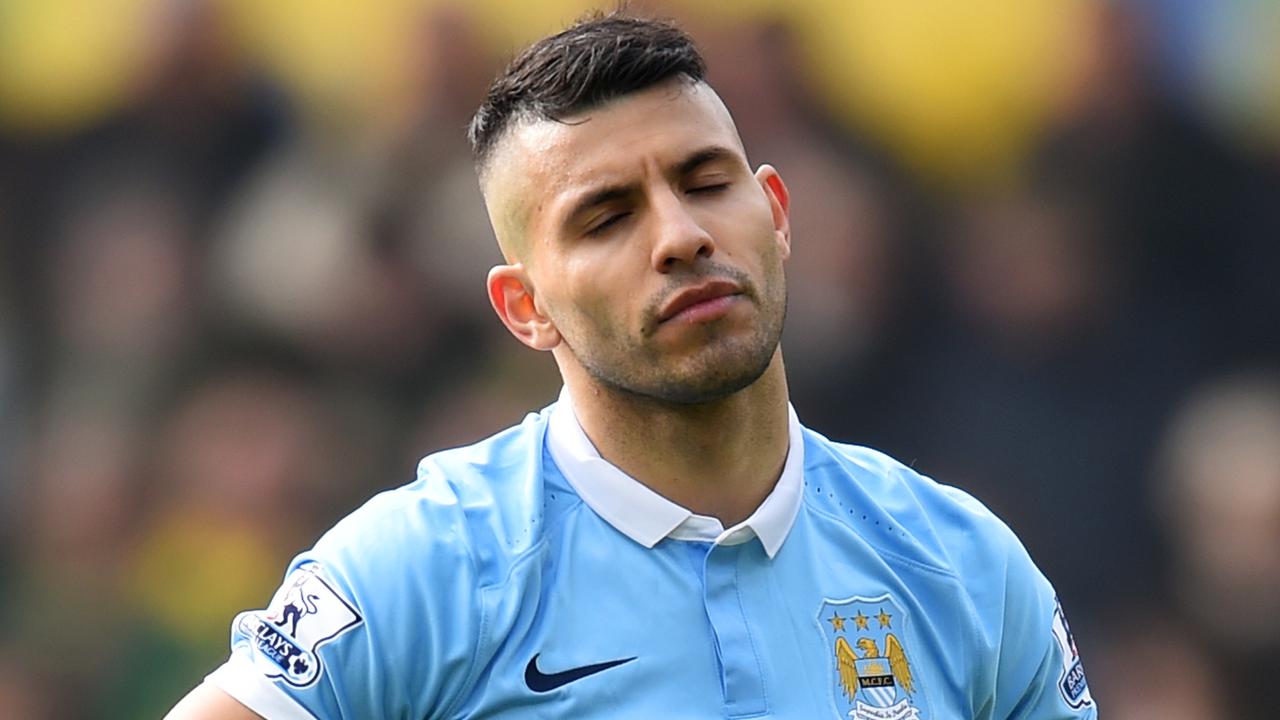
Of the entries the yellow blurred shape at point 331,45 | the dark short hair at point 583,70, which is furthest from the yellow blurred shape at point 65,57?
the dark short hair at point 583,70

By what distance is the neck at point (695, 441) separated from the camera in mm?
3039

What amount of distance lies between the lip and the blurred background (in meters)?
3.40

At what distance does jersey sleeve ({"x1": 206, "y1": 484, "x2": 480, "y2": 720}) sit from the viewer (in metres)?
2.73

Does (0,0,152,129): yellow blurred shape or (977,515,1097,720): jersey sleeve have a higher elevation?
(0,0,152,129): yellow blurred shape

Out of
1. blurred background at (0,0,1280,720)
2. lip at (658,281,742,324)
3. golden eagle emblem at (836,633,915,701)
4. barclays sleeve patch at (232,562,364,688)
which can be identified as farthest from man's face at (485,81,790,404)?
blurred background at (0,0,1280,720)

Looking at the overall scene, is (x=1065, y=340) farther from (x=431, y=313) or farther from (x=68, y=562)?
(x=68, y=562)

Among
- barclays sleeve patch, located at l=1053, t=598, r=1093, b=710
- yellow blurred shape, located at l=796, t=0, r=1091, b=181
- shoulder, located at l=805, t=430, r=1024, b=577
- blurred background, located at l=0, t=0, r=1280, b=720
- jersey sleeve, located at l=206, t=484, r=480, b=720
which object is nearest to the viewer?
jersey sleeve, located at l=206, t=484, r=480, b=720

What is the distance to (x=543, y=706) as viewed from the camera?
280cm

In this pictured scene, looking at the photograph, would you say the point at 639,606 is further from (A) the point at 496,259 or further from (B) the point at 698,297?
(A) the point at 496,259

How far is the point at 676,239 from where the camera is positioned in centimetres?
289

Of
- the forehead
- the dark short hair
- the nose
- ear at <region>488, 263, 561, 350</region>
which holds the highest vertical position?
the dark short hair

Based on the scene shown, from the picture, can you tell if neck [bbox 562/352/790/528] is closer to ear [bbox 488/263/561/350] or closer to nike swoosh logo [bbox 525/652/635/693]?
ear [bbox 488/263/561/350]

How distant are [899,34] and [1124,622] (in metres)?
2.07

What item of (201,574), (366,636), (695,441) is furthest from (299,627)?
(201,574)
